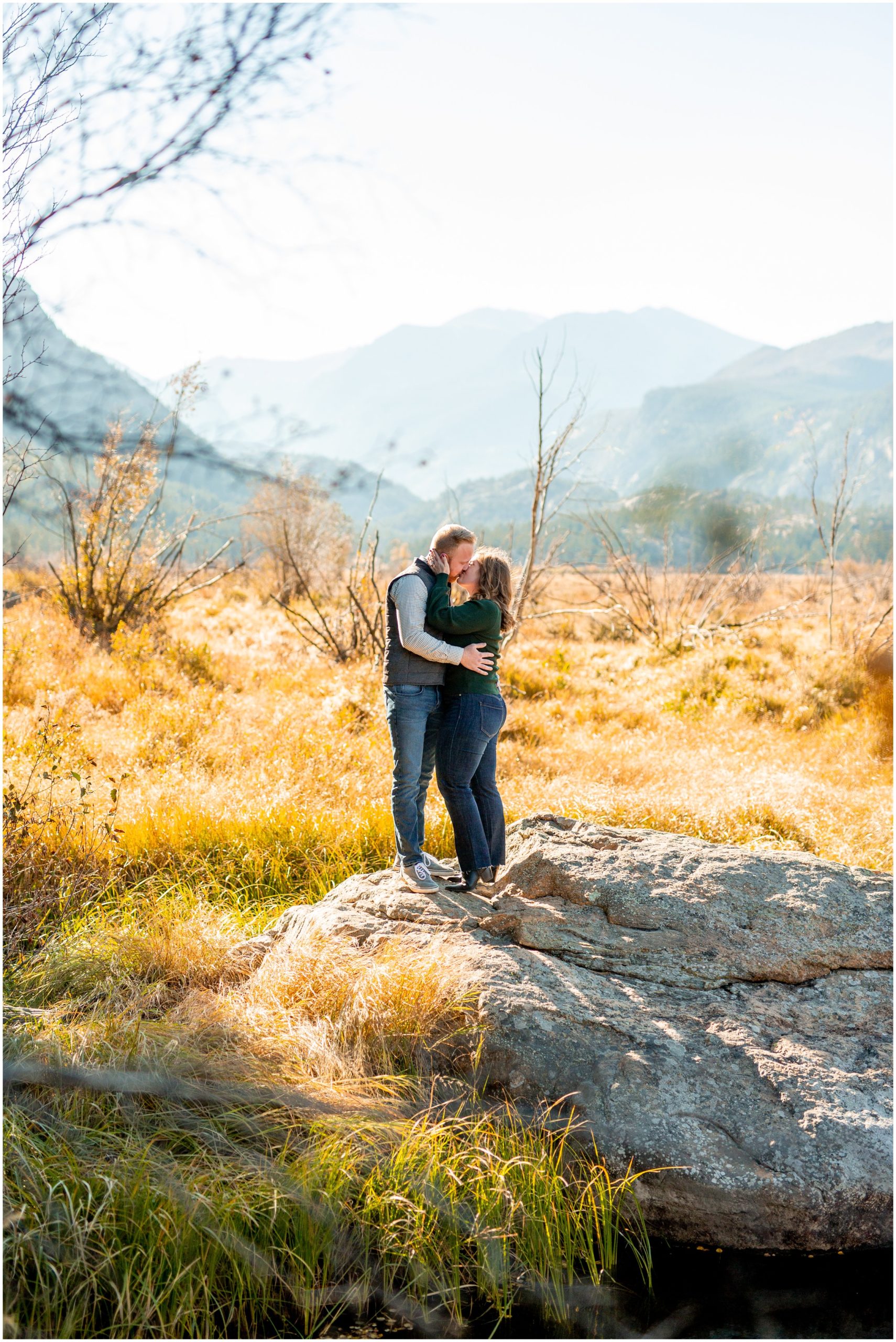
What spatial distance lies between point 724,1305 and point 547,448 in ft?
26.1

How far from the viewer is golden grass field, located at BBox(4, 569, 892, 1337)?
252 centimetres

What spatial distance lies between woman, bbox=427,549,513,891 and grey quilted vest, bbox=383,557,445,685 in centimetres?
5

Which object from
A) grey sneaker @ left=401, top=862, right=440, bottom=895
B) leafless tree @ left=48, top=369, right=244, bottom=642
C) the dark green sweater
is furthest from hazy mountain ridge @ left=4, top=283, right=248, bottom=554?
leafless tree @ left=48, top=369, right=244, bottom=642

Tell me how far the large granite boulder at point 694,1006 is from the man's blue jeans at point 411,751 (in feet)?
0.92

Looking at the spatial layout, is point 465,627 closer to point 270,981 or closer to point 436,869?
point 436,869

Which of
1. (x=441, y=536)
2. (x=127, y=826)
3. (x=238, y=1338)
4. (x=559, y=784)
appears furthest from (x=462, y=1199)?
(x=559, y=784)

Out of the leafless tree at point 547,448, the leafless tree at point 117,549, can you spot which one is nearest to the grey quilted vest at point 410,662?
the leafless tree at point 547,448

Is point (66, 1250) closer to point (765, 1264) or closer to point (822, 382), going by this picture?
point (765, 1264)

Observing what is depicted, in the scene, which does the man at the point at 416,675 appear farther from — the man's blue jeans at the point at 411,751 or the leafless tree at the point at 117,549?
the leafless tree at the point at 117,549

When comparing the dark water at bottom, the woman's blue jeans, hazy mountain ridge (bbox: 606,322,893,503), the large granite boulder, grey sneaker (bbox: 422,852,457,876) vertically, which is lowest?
the dark water at bottom

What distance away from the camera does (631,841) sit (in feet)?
15.0

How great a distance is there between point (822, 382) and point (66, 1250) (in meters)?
223

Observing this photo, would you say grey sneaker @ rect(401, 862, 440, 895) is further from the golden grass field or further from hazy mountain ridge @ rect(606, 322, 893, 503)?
hazy mountain ridge @ rect(606, 322, 893, 503)

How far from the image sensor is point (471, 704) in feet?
13.6
